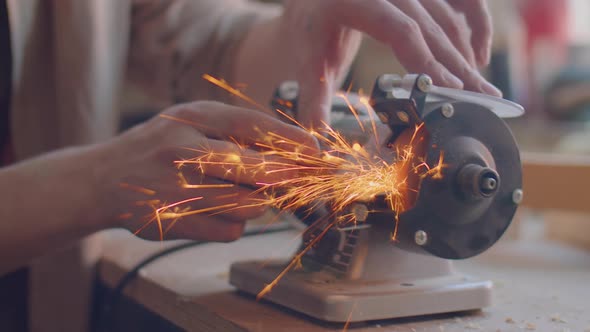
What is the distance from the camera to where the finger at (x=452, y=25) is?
26.3 inches

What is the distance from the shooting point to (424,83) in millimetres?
555

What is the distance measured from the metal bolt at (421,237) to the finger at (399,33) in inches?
5.5

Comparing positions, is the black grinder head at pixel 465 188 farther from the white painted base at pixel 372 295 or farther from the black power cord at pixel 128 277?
the black power cord at pixel 128 277

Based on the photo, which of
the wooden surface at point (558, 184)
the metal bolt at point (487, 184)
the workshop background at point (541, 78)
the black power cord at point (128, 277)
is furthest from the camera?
the workshop background at point (541, 78)

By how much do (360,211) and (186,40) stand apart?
768mm

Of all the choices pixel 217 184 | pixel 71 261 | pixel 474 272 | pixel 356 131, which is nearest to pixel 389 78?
pixel 356 131

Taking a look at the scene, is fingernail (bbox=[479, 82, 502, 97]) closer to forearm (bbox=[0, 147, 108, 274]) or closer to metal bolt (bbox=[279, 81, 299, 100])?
metal bolt (bbox=[279, 81, 299, 100])

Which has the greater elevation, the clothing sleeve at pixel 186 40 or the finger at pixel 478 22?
the finger at pixel 478 22

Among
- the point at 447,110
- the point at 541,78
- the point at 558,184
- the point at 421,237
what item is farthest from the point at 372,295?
the point at 541,78

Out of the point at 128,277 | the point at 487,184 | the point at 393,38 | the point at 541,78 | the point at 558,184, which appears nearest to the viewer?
the point at 487,184

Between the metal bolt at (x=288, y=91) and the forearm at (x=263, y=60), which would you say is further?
the forearm at (x=263, y=60)

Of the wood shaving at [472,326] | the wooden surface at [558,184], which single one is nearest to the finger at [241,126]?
the wood shaving at [472,326]

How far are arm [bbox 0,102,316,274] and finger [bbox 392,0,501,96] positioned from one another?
154 mm

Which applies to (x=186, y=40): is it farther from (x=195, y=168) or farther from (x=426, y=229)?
(x=426, y=229)
